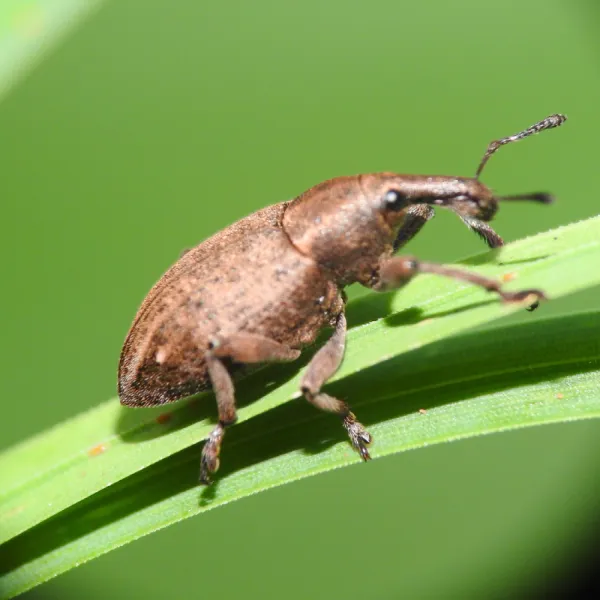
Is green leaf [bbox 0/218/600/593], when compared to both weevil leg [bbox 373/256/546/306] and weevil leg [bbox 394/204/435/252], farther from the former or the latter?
weevil leg [bbox 394/204/435/252]

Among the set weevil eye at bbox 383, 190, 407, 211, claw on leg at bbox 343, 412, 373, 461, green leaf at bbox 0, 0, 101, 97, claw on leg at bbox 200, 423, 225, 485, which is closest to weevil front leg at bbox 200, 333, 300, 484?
claw on leg at bbox 200, 423, 225, 485

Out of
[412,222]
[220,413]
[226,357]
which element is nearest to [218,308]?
[226,357]

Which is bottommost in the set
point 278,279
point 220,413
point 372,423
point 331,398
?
point 372,423

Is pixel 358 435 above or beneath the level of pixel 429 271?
beneath

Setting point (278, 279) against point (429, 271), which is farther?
point (278, 279)

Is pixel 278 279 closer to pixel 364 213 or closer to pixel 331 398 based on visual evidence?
pixel 364 213

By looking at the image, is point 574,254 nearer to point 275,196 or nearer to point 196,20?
point 275,196

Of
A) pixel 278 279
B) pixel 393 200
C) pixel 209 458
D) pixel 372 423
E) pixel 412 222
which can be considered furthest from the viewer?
pixel 412 222

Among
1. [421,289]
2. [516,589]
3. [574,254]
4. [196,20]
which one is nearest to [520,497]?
[516,589]

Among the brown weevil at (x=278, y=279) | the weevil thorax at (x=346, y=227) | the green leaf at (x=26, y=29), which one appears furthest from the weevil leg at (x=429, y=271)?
the green leaf at (x=26, y=29)
